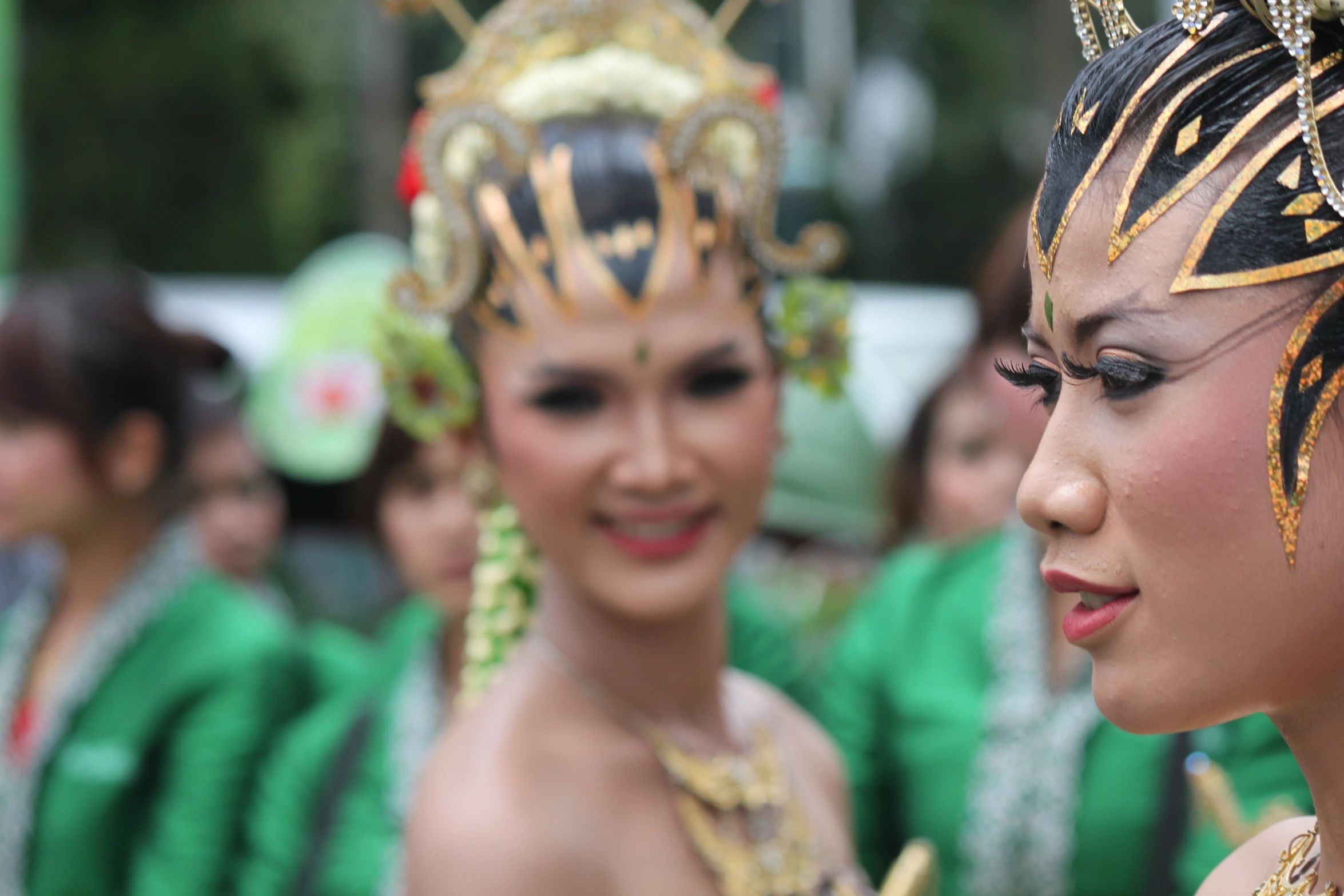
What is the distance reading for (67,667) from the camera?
3.50 meters

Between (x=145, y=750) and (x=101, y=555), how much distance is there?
0.54 metres

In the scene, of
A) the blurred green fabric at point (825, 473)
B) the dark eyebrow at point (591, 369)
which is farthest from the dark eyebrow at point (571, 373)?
the blurred green fabric at point (825, 473)

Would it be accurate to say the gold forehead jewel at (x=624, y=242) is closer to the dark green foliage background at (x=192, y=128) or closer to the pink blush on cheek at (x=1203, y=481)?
the pink blush on cheek at (x=1203, y=481)

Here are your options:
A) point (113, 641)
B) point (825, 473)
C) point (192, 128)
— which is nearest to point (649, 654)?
point (113, 641)

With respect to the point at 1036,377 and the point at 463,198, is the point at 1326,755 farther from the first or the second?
the point at 463,198

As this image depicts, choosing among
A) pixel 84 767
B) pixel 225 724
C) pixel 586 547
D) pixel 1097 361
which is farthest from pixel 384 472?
pixel 1097 361

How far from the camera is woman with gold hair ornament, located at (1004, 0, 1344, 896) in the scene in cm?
113

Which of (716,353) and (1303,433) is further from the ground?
(716,353)

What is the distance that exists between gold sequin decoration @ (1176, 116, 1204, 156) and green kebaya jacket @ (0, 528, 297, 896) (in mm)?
2740

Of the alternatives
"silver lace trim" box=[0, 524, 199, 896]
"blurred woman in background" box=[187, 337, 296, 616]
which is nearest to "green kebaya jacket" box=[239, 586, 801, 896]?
"silver lace trim" box=[0, 524, 199, 896]

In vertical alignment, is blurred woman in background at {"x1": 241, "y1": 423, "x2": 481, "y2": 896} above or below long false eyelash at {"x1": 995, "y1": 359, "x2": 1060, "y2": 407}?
below

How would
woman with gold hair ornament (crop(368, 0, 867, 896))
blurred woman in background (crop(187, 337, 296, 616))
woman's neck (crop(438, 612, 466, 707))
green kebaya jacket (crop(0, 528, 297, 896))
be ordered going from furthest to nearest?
blurred woman in background (crop(187, 337, 296, 616)), woman's neck (crop(438, 612, 466, 707)), green kebaya jacket (crop(0, 528, 297, 896)), woman with gold hair ornament (crop(368, 0, 867, 896))

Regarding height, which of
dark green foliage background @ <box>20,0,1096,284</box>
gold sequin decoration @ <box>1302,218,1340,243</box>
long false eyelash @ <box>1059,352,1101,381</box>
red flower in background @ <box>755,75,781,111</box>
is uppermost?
dark green foliage background @ <box>20,0,1096,284</box>

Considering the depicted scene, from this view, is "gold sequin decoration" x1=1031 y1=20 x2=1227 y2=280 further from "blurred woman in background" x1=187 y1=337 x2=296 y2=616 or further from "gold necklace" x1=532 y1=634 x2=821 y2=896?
"blurred woman in background" x1=187 y1=337 x2=296 y2=616
